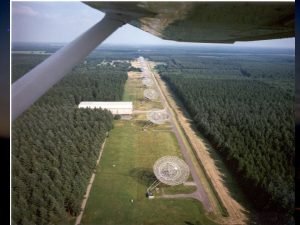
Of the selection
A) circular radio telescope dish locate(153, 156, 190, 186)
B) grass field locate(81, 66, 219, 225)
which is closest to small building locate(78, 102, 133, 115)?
grass field locate(81, 66, 219, 225)

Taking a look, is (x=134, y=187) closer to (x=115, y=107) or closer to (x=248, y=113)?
(x=115, y=107)

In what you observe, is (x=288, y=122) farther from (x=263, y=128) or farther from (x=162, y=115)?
(x=162, y=115)

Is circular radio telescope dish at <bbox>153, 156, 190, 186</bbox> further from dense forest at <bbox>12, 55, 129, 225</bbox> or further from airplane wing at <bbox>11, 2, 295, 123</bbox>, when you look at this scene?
airplane wing at <bbox>11, 2, 295, 123</bbox>

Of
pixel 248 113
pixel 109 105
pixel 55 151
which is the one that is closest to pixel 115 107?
pixel 109 105

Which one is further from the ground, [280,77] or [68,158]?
[280,77]

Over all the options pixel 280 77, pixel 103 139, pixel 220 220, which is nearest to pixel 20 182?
pixel 103 139

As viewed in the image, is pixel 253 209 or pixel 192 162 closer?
pixel 253 209
